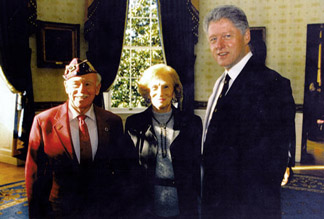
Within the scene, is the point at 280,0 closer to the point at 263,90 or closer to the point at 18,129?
the point at 263,90

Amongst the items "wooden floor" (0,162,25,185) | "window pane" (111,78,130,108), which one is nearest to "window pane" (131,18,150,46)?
"window pane" (111,78,130,108)

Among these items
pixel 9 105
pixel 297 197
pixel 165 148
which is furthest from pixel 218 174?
pixel 9 105

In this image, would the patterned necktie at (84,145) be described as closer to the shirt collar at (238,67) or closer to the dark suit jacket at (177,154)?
the dark suit jacket at (177,154)

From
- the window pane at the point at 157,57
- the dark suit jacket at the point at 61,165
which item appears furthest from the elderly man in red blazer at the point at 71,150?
the window pane at the point at 157,57

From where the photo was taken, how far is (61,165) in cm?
102

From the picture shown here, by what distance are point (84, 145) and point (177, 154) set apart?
1.14 ft

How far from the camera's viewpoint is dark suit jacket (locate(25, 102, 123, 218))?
3.34ft

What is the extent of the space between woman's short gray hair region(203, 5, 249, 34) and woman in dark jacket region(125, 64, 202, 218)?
28 cm

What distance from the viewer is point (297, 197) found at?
241cm

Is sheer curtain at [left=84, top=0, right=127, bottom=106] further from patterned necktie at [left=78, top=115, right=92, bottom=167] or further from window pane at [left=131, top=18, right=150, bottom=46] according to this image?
patterned necktie at [left=78, top=115, right=92, bottom=167]

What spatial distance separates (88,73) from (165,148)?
0.40m

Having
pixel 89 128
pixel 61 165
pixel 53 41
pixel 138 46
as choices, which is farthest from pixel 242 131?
pixel 53 41

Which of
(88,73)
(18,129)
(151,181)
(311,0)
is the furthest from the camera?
(18,129)

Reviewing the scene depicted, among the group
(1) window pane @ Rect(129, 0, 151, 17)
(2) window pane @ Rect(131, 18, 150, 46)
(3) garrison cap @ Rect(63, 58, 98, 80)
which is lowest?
(3) garrison cap @ Rect(63, 58, 98, 80)
